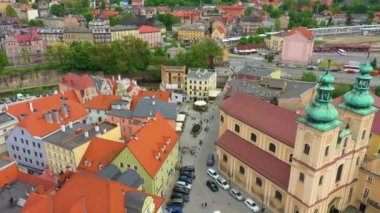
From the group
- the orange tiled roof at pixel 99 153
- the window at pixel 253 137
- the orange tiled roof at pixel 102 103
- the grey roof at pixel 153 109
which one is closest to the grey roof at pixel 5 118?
the orange tiled roof at pixel 102 103

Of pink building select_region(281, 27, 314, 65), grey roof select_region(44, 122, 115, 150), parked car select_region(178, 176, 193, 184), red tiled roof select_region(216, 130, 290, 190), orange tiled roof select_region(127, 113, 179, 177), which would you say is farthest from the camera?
pink building select_region(281, 27, 314, 65)

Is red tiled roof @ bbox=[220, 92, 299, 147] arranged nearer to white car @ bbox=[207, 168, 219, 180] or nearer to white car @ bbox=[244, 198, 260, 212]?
white car @ bbox=[207, 168, 219, 180]

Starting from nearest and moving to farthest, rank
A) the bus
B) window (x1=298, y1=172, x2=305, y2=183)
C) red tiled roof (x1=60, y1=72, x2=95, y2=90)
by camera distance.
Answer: window (x1=298, y1=172, x2=305, y2=183) < red tiled roof (x1=60, y1=72, x2=95, y2=90) < the bus

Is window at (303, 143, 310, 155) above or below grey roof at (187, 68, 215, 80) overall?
above

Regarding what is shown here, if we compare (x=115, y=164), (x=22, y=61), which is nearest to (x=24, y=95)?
(x=22, y=61)

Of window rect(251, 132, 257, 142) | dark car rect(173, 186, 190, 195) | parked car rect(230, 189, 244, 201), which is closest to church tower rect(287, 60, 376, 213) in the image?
parked car rect(230, 189, 244, 201)

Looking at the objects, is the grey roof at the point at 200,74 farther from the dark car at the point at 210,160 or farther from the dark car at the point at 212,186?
the dark car at the point at 212,186

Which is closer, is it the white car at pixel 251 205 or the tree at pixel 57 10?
the white car at pixel 251 205

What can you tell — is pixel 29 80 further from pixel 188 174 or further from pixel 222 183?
pixel 222 183
